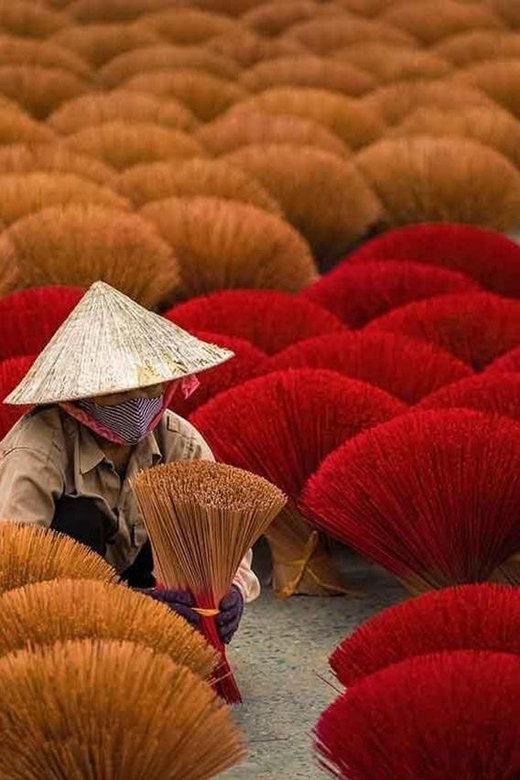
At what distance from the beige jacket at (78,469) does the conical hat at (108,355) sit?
60mm

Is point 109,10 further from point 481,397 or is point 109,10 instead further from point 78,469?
point 78,469

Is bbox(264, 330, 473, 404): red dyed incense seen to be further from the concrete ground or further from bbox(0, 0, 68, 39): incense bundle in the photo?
bbox(0, 0, 68, 39): incense bundle

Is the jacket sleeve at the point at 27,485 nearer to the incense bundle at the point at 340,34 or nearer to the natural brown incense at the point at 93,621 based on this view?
the natural brown incense at the point at 93,621

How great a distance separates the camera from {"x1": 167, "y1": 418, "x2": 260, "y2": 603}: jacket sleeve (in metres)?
2.31

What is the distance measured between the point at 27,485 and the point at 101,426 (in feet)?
0.34

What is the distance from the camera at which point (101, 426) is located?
2.32 m

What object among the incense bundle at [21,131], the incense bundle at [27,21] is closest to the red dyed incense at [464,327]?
the incense bundle at [21,131]

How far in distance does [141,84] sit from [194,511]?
3958 mm

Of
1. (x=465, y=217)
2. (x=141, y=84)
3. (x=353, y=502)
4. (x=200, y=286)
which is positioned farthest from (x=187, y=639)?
(x=141, y=84)

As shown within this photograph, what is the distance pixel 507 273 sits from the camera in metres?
3.94

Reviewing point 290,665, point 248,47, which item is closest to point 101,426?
point 290,665

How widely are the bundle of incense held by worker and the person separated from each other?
80mm

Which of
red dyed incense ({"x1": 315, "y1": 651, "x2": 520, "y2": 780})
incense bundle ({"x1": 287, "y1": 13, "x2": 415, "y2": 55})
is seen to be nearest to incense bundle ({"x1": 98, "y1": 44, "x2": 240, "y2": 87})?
incense bundle ({"x1": 287, "y1": 13, "x2": 415, "y2": 55})

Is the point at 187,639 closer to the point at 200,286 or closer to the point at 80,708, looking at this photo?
the point at 80,708
